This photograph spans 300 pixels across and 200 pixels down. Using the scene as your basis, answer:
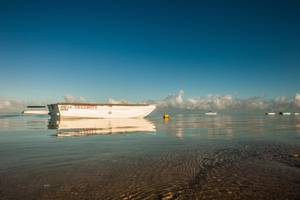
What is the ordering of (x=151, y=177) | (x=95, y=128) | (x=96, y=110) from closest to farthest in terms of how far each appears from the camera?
(x=151, y=177), (x=95, y=128), (x=96, y=110)

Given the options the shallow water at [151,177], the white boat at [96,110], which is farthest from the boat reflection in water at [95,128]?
the white boat at [96,110]

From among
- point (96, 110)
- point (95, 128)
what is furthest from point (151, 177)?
point (96, 110)

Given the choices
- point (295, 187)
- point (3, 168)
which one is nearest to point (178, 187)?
point (295, 187)

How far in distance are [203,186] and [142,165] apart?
393 centimetres

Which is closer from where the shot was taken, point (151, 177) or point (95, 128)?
point (151, 177)

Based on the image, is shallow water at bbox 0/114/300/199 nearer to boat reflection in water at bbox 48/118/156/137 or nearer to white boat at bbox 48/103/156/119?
boat reflection in water at bbox 48/118/156/137

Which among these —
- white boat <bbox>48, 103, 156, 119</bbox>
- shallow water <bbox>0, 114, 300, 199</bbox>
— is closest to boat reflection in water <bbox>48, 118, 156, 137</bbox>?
shallow water <bbox>0, 114, 300, 199</bbox>

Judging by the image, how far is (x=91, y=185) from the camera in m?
7.41

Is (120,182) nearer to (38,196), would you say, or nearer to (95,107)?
(38,196)

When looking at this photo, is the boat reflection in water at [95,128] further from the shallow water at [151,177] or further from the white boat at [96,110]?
the white boat at [96,110]

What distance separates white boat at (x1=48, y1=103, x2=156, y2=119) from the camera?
91250mm

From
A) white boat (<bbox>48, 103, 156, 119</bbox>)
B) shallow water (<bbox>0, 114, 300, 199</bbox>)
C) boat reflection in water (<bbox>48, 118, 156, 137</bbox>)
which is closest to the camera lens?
shallow water (<bbox>0, 114, 300, 199</bbox>)

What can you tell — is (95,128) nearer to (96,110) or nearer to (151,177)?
(151,177)

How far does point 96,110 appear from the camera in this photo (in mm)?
94688
